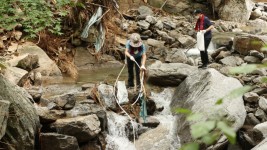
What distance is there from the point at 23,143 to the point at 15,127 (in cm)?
30

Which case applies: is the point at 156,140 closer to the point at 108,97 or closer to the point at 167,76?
the point at 108,97

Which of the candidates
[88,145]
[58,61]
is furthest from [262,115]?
[58,61]

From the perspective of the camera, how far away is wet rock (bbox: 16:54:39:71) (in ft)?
28.0

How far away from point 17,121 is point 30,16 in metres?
5.76

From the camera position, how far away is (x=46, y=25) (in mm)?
10227

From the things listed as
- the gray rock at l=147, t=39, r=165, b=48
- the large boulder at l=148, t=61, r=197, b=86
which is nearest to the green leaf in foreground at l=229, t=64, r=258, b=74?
the large boulder at l=148, t=61, r=197, b=86

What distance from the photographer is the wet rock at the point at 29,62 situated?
28.0 ft

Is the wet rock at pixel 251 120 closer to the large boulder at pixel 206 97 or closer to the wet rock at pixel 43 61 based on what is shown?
the large boulder at pixel 206 97

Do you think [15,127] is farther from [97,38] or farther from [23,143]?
[97,38]

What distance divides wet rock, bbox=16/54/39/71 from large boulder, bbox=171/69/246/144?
3723 mm

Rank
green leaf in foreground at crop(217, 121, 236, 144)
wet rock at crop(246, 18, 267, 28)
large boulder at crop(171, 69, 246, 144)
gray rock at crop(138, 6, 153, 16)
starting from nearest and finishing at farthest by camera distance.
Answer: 1. green leaf in foreground at crop(217, 121, 236, 144)
2. large boulder at crop(171, 69, 246, 144)
3. gray rock at crop(138, 6, 153, 16)
4. wet rock at crop(246, 18, 267, 28)

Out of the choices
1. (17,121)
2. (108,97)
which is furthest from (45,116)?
(108,97)

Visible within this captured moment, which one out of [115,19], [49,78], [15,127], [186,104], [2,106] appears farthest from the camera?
[115,19]

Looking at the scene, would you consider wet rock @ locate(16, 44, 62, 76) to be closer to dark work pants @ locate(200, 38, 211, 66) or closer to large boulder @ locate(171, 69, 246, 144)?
large boulder @ locate(171, 69, 246, 144)
